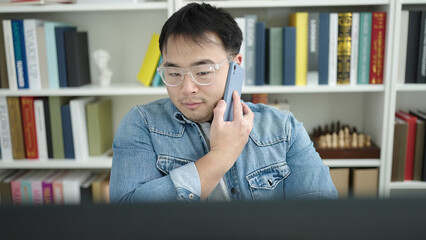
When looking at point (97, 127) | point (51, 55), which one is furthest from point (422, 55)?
point (51, 55)

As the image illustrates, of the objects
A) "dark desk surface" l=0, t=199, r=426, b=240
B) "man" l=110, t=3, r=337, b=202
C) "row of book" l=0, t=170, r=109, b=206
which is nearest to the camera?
"dark desk surface" l=0, t=199, r=426, b=240

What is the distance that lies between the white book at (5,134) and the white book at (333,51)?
1.66 m

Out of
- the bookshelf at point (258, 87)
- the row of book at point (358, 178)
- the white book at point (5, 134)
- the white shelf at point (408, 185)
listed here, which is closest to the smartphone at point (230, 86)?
the bookshelf at point (258, 87)

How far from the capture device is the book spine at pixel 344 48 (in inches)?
70.1

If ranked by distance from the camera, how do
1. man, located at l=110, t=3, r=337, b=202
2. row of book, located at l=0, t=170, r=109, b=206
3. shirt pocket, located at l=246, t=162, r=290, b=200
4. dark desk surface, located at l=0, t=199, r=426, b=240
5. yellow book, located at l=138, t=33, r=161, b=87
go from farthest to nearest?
row of book, located at l=0, t=170, r=109, b=206, yellow book, located at l=138, t=33, r=161, b=87, shirt pocket, located at l=246, t=162, r=290, b=200, man, located at l=110, t=3, r=337, b=202, dark desk surface, located at l=0, t=199, r=426, b=240

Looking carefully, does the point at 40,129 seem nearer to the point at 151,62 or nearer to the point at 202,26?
the point at 151,62

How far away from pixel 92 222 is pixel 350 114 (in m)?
2.10

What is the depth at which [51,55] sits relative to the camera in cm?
183

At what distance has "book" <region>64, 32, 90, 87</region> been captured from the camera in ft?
6.03

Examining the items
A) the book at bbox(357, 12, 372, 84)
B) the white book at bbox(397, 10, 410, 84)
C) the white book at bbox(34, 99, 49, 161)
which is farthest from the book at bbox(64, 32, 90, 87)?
the white book at bbox(397, 10, 410, 84)

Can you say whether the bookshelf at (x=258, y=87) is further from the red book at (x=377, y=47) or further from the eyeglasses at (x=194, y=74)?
the eyeglasses at (x=194, y=74)

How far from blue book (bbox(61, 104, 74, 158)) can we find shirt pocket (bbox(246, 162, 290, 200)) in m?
1.23

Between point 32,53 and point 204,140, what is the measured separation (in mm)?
1212

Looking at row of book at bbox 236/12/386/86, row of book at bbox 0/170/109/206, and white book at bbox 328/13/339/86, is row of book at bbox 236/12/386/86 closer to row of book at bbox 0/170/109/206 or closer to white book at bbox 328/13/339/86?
white book at bbox 328/13/339/86
